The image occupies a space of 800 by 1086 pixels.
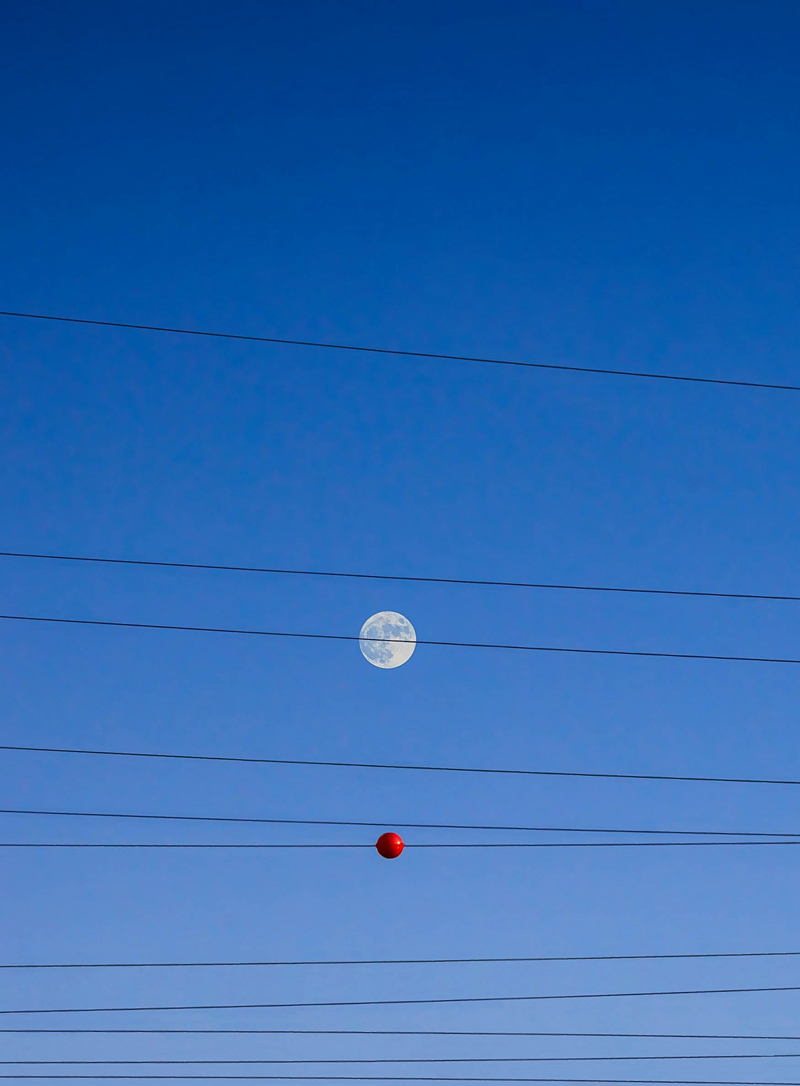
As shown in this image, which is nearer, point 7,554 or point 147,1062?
point 7,554

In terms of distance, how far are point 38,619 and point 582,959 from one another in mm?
12373

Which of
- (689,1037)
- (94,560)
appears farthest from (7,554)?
(689,1037)

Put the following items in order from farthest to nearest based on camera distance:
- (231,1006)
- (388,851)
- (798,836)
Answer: (231,1006) < (798,836) < (388,851)

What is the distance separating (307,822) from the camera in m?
18.7

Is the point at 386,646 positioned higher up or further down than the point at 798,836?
higher up

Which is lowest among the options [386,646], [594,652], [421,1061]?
[421,1061]

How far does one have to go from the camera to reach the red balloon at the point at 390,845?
17953mm

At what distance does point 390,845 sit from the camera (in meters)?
18.1

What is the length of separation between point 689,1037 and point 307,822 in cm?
1204

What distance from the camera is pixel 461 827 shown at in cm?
1817

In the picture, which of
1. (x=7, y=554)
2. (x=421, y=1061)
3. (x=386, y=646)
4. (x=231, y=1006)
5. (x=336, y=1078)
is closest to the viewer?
(x=7, y=554)

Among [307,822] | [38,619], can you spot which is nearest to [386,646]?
[307,822]

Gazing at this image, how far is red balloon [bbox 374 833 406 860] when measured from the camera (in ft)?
58.9

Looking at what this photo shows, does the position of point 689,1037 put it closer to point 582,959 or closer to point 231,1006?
point 582,959
